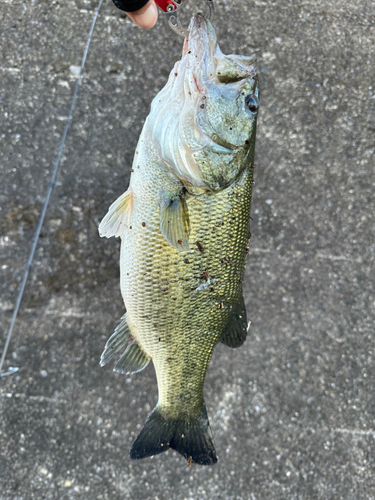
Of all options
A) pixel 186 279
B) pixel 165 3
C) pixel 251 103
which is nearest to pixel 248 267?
pixel 186 279

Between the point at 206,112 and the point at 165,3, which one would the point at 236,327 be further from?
the point at 165,3

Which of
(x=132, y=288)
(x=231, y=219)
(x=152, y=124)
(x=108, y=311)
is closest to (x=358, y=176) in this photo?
(x=231, y=219)

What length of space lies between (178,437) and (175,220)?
122cm

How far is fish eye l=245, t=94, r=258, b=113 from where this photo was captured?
1457 mm

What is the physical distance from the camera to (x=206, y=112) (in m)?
1.41

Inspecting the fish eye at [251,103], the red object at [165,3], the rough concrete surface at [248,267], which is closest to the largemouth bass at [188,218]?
the fish eye at [251,103]

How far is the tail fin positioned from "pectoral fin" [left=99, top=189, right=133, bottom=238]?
1036 millimetres

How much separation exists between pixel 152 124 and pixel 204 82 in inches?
11.7

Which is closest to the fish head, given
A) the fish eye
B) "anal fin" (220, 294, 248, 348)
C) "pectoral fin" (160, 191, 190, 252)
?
the fish eye

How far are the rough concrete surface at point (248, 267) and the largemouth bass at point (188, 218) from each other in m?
0.60

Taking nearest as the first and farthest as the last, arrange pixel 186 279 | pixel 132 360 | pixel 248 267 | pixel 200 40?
pixel 200 40
pixel 186 279
pixel 132 360
pixel 248 267

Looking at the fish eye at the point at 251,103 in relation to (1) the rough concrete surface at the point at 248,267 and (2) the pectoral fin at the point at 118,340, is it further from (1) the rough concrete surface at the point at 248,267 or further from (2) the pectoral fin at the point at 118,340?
(2) the pectoral fin at the point at 118,340

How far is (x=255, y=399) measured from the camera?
7.36 feet

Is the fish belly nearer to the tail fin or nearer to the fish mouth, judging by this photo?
the tail fin
